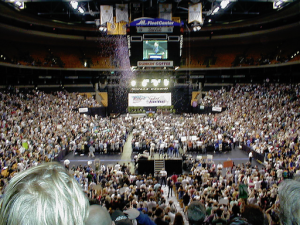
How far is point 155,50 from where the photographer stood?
14.3 meters

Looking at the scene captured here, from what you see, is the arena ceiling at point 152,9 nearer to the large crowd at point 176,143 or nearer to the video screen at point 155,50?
the video screen at point 155,50

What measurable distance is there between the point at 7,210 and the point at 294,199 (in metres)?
1.45

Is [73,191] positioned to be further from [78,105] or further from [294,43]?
[294,43]

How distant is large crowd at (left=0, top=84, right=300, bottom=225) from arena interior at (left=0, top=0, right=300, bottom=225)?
0.09 m

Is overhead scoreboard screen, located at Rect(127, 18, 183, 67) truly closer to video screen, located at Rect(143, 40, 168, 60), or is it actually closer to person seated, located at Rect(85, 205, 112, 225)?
video screen, located at Rect(143, 40, 168, 60)

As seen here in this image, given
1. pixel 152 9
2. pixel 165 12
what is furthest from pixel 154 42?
pixel 152 9

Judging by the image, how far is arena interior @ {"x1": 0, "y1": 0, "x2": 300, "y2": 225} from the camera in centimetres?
934

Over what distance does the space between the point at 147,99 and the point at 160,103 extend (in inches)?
79.7

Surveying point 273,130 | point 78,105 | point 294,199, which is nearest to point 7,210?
point 294,199

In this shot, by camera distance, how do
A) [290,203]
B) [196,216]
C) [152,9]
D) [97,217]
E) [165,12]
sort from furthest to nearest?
[152,9] → [165,12] → [196,216] → [290,203] → [97,217]

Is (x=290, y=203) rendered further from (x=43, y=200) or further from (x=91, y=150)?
(x=91, y=150)

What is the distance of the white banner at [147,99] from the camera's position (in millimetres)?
33500

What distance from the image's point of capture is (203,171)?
460 inches

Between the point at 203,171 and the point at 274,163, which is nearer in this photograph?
the point at 203,171
